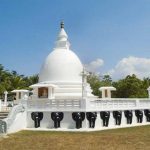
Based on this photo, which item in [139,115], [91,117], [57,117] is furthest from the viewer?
[139,115]

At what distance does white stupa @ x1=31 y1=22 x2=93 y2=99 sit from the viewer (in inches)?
1188

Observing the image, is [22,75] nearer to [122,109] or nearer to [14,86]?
[14,86]

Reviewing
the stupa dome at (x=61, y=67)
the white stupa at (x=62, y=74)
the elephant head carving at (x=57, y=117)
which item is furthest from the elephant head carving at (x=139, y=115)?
the elephant head carving at (x=57, y=117)

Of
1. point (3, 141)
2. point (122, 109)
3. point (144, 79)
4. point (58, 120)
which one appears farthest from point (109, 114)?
point (144, 79)

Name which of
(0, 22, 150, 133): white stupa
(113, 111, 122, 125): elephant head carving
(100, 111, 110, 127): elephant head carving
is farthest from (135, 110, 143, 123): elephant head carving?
(100, 111, 110, 127): elephant head carving

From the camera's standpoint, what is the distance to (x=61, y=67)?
31.9m

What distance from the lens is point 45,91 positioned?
3114 centimetres

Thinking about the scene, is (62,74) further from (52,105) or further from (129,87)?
(129,87)

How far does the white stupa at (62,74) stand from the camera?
99.0 feet

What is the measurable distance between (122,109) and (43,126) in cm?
743

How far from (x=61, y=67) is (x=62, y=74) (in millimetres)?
772

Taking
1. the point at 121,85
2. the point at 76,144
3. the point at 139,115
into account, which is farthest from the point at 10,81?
the point at 76,144

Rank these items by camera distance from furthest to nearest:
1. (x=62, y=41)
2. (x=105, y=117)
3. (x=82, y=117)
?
(x=62, y=41) → (x=105, y=117) → (x=82, y=117)

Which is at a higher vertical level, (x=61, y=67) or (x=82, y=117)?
(x=61, y=67)
